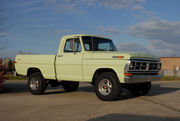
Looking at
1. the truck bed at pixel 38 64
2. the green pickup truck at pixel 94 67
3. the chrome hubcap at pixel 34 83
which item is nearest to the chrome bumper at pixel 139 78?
the green pickup truck at pixel 94 67

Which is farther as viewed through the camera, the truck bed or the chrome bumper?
the truck bed

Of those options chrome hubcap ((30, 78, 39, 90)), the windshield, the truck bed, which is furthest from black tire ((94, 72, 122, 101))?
chrome hubcap ((30, 78, 39, 90))

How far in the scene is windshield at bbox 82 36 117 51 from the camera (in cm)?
822

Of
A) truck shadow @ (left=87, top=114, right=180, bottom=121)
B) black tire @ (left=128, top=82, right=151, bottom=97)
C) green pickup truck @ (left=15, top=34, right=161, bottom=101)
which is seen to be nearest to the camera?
truck shadow @ (left=87, top=114, right=180, bottom=121)

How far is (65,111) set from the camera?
18.5 feet

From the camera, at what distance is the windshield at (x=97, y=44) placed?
8.22 meters

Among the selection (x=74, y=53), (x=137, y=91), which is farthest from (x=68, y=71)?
(x=137, y=91)

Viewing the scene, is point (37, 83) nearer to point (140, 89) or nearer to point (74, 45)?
point (74, 45)

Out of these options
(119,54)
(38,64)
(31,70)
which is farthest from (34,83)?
(119,54)

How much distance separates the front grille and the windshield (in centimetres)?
176

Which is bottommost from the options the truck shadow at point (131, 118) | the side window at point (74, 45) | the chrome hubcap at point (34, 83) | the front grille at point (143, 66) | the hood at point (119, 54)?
the truck shadow at point (131, 118)

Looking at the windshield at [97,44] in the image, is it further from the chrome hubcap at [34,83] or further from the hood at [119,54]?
the chrome hubcap at [34,83]

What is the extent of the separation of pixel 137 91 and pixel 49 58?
3.46 m

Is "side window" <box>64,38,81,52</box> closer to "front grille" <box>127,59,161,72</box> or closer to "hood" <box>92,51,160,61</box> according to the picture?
"hood" <box>92,51,160,61</box>
